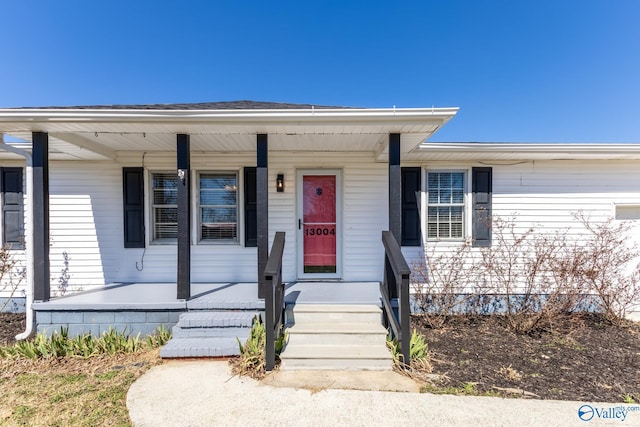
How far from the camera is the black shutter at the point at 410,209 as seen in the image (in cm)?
534

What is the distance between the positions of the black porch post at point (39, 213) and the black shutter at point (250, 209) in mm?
2651

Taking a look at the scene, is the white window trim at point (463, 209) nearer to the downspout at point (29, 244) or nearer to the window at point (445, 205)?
the window at point (445, 205)

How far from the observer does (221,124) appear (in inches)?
149

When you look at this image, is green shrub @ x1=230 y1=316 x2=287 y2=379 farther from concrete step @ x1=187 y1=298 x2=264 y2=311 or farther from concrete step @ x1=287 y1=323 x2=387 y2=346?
concrete step @ x1=187 y1=298 x2=264 y2=311

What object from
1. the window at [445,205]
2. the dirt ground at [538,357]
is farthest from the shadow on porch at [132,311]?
the window at [445,205]

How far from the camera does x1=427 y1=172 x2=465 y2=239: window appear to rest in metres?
5.43

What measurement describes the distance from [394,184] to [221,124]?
2.31 m

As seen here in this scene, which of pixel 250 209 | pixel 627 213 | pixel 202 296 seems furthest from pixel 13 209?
pixel 627 213

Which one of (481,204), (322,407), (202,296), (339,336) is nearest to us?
(322,407)

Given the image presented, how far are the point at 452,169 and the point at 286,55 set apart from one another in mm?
9681

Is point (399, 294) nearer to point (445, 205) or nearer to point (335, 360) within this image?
point (335, 360)

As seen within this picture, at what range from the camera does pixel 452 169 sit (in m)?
5.39

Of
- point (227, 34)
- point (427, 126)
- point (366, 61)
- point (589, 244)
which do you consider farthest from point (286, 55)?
point (589, 244)

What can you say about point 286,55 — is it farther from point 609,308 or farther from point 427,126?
point 609,308
